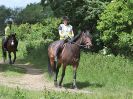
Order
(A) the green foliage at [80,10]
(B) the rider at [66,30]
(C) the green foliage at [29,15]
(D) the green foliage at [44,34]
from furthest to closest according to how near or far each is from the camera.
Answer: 1. (C) the green foliage at [29,15]
2. (D) the green foliage at [44,34]
3. (A) the green foliage at [80,10]
4. (B) the rider at [66,30]

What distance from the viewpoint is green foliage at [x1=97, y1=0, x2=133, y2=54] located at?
26750 millimetres

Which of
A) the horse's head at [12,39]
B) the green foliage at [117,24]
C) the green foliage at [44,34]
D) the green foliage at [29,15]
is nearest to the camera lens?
the green foliage at [117,24]

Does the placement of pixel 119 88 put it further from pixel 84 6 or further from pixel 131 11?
pixel 84 6

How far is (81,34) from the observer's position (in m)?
17.7

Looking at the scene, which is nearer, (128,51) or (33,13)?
(128,51)

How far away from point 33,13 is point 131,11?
229ft

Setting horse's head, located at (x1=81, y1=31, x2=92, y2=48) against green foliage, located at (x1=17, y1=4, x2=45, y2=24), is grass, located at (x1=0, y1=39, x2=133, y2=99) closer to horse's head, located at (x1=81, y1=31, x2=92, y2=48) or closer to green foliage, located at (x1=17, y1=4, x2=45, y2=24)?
horse's head, located at (x1=81, y1=31, x2=92, y2=48)

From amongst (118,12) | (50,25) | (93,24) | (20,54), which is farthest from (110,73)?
(50,25)

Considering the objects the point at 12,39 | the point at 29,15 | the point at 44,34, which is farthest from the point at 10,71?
the point at 29,15

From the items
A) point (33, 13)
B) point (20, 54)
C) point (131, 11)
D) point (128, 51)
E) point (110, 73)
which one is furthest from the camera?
point (33, 13)

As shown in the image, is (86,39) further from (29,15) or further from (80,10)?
(29,15)

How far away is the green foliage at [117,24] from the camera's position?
26.8 meters

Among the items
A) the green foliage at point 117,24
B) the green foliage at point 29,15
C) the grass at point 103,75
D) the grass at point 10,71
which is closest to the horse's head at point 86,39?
the grass at point 103,75

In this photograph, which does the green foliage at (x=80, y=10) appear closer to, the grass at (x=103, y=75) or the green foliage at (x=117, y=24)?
the green foliage at (x=117, y=24)
